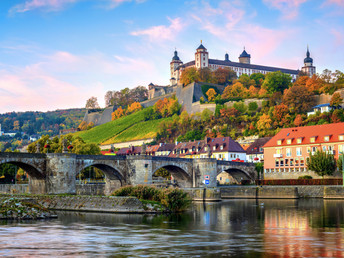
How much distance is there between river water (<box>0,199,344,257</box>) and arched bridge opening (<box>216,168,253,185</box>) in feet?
138

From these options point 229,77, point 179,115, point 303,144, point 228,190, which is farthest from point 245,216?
point 229,77

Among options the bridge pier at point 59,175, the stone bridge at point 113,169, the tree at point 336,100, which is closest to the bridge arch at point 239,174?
the stone bridge at point 113,169

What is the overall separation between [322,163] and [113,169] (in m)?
31.4

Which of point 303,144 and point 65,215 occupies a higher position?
point 303,144

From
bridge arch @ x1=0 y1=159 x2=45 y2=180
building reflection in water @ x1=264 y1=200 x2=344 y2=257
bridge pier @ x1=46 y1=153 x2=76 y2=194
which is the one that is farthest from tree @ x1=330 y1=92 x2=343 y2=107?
bridge arch @ x1=0 y1=159 x2=45 y2=180

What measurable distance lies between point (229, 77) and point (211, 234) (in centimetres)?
15271

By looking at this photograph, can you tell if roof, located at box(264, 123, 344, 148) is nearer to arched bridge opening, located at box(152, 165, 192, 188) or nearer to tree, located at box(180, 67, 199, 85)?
arched bridge opening, located at box(152, 165, 192, 188)

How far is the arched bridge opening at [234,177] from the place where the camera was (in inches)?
3393

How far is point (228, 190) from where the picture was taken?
73.6m

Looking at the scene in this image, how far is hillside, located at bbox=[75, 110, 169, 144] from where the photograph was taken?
529 ft

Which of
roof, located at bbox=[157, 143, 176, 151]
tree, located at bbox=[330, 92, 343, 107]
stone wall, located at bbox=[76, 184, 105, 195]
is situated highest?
tree, located at bbox=[330, 92, 343, 107]

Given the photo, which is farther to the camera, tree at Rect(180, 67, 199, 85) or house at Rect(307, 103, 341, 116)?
tree at Rect(180, 67, 199, 85)

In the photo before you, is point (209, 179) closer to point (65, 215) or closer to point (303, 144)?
point (303, 144)

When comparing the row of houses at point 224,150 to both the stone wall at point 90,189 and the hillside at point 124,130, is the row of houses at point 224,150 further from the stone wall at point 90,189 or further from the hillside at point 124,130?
the hillside at point 124,130
